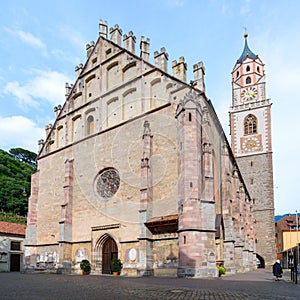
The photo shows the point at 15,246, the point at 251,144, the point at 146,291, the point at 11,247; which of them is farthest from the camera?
the point at 251,144

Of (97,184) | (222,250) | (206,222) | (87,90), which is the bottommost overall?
(222,250)

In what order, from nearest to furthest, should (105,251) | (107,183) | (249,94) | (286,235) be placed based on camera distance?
(105,251), (107,183), (249,94), (286,235)

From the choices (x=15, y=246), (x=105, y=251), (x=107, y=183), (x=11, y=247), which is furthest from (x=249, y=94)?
(x=105, y=251)

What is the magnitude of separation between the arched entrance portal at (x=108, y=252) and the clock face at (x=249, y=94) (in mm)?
36926

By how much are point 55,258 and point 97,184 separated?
638cm

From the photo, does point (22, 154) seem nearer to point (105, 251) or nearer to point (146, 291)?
point (105, 251)

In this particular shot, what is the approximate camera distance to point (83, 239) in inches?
1001

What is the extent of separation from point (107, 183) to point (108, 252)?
4471 millimetres

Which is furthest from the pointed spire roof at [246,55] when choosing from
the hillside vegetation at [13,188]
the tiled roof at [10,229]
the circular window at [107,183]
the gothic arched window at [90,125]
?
the tiled roof at [10,229]

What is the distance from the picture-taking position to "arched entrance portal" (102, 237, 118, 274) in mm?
23547

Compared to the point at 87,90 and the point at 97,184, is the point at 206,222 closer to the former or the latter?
the point at 97,184

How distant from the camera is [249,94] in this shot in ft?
178

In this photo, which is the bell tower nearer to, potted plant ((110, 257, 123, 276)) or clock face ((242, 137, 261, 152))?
clock face ((242, 137, 261, 152))

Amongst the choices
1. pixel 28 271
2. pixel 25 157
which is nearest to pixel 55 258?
pixel 28 271
